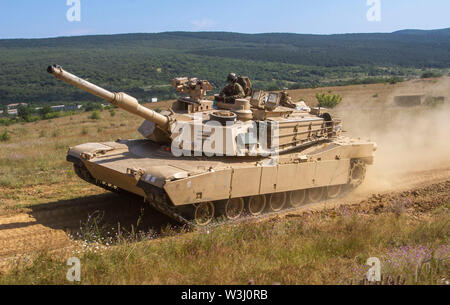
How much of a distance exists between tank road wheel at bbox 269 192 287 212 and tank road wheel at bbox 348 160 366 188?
8.68ft

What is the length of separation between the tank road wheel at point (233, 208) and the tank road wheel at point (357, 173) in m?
4.16

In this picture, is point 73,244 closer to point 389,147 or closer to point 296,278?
point 296,278

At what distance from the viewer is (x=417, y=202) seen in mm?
11867

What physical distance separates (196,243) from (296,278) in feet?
6.27

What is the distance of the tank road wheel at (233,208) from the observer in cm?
1007

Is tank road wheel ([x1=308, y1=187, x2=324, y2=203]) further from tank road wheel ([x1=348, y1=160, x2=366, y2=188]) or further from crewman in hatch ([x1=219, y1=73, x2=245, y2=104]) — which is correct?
crewman in hatch ([x1=219, y1=73, x2=245, y2=104])

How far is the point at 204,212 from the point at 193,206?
13.8 inches

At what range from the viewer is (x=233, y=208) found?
1032cm

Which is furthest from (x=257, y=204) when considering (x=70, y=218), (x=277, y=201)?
(x=70, y=218)

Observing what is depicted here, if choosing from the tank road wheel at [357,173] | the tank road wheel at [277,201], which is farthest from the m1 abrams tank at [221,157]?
the tank road wheel at [357,173]

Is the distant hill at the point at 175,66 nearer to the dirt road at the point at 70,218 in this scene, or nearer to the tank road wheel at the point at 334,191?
the tank road wheel at the point at 334,191

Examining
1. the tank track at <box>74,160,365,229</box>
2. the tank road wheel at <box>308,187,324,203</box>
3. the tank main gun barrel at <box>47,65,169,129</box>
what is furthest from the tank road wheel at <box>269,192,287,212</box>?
the tank main gun barrel at <box>47,65,169,129</box>

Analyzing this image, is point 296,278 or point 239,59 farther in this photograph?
point 239,59
